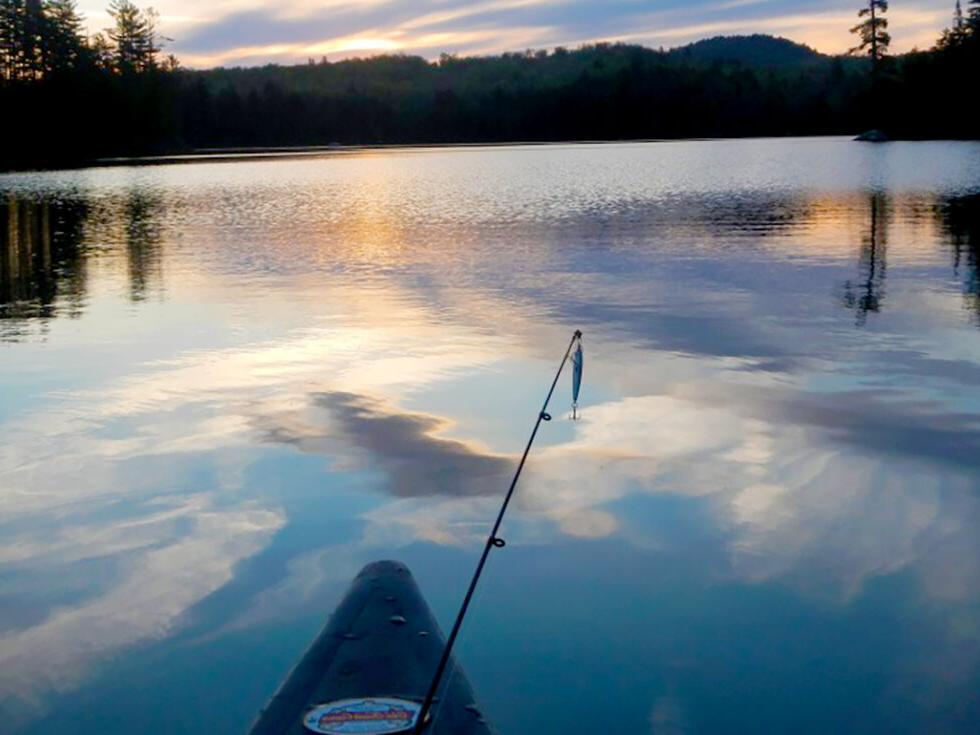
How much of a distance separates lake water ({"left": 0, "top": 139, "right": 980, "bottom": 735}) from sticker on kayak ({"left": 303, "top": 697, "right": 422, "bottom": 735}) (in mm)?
915

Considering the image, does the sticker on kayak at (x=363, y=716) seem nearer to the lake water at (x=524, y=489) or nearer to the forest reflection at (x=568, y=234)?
the lake water at (x=524, y=489)

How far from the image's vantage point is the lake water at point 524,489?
4.98 metres

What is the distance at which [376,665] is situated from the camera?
4.11m

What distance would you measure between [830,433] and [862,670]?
11.4 ft

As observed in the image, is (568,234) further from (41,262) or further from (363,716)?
(363,716)

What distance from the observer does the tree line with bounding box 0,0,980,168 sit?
8250cm

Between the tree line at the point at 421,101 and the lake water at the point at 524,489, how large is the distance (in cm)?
6308

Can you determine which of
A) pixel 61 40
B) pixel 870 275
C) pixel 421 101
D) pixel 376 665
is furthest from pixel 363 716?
pixel 421 101

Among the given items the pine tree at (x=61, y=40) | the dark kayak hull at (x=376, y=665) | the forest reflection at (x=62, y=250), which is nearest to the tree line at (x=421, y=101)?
the pine tree at (x=61, y=40)

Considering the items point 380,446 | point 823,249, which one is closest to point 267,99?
point 823,249

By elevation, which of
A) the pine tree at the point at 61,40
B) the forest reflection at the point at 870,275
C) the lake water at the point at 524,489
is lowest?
the lake water at the point at 524,489

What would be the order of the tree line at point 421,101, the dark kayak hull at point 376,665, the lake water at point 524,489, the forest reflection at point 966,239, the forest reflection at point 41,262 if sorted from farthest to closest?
the tree line at point 421,101
the forest reflection at point 41,262
the forest reflection at point 966,239
the lake water at point 524,489
the dark kayak hull at point 376,665

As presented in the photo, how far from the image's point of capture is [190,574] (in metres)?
6.09

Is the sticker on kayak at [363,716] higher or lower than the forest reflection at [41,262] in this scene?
lower
